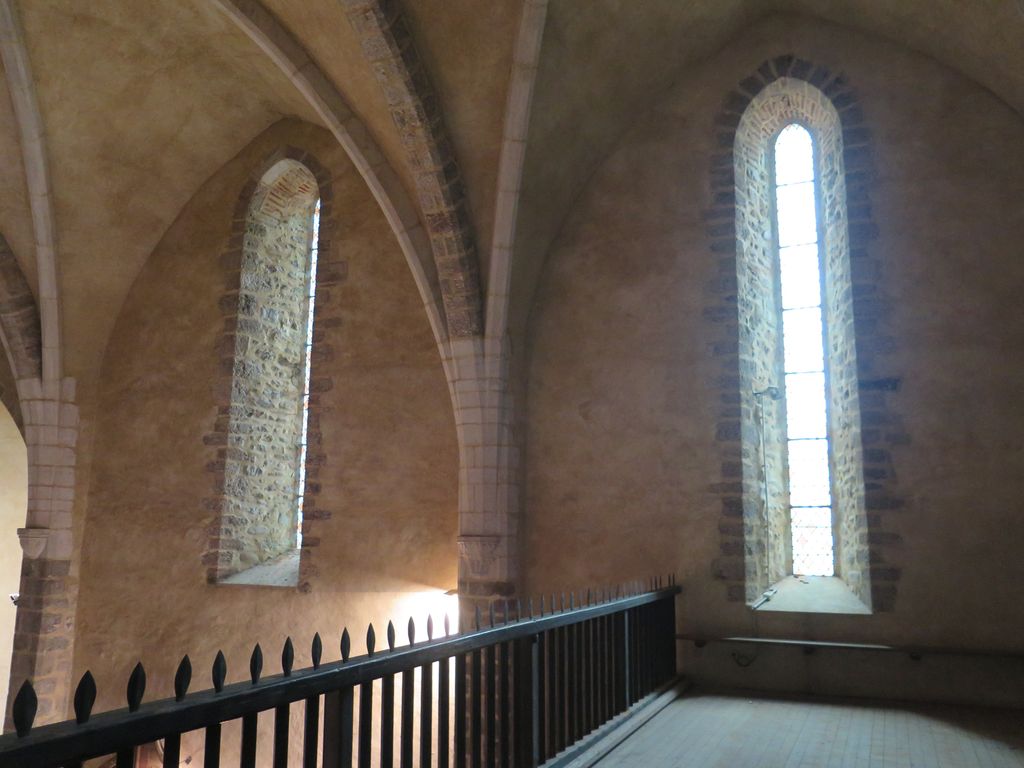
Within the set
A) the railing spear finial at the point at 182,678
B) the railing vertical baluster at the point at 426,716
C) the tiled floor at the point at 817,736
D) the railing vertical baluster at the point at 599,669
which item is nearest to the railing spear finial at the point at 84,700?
the railing spear finial at the point at 182,678

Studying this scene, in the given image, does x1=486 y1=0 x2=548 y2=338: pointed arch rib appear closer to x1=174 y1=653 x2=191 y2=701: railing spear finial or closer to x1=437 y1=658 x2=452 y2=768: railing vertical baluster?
x1=437 y1=658 x2=452 y2=768: railing vertical baluster

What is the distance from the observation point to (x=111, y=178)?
8.58 m

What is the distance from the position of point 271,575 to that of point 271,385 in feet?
6.34

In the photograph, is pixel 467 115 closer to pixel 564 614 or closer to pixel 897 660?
pixel 564 614

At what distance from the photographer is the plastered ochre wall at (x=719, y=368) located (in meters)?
5.92

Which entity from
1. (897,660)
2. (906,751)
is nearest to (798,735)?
(906,751)

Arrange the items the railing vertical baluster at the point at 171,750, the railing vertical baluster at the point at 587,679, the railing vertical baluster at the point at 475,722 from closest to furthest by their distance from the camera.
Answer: the railing vertical baluster at the point at 171,750
the railing vertical baluster at the point at 475,722
the railing vertical baluster at the point at 587,679

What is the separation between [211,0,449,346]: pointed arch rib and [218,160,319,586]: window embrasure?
224cm

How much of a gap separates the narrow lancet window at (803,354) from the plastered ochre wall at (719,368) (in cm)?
79

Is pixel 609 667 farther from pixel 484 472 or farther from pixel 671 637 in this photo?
pixel 484 472

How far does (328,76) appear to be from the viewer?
22.1 ft

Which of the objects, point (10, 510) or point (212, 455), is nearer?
point (212, 455)

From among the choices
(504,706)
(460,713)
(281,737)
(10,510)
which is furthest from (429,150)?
(10,510)

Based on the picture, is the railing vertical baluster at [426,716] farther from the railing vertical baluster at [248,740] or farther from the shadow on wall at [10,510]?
the shadow on wall at [10,510]
